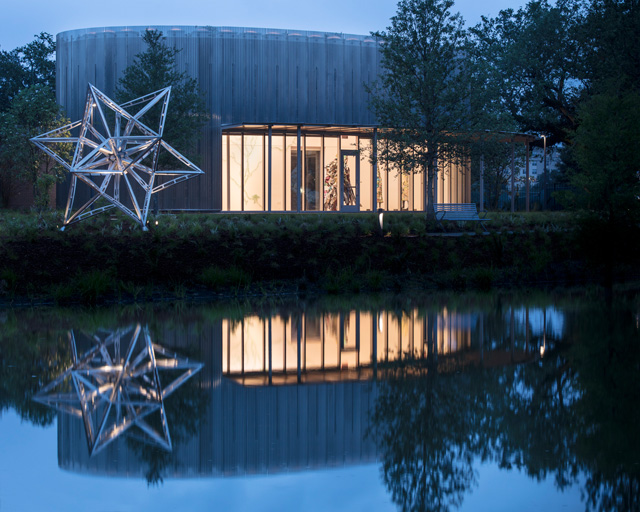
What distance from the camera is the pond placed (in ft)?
15.1

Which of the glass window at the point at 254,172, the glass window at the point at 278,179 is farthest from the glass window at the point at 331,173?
the glass window at the point at 254,172

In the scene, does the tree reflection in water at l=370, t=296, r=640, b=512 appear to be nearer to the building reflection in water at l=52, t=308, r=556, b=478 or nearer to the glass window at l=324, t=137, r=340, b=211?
the building reflection in water at l=52, t=308, r=556, b=478

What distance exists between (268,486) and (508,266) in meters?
15.3

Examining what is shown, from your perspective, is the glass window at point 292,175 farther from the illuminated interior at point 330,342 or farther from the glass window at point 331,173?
the illuminated interior at point 330,342

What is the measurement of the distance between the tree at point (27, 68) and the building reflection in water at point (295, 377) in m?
41.8

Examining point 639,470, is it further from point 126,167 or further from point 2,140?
Result: point 2,140

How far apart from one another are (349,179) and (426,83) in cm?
1210

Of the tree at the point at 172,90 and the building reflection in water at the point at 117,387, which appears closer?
the building reflection in water at the point at 117,387

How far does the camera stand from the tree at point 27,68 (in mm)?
48531

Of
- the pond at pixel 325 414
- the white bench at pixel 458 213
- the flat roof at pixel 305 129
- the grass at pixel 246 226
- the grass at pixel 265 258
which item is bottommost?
the pond at pixel 325 414

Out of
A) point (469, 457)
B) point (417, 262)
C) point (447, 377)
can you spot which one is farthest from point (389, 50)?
point (469, 457)

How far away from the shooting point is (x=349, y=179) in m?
34.0

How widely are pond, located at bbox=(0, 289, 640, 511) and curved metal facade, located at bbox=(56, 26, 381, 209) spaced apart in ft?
74.5

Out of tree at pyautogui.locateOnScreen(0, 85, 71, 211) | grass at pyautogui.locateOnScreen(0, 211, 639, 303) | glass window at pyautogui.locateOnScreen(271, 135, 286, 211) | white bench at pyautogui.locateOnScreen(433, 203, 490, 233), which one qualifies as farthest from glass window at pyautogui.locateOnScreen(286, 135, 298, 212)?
grass at pyautogui.locateOnScreen(0, 211, 639, 303)
